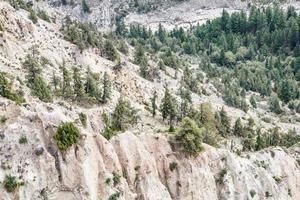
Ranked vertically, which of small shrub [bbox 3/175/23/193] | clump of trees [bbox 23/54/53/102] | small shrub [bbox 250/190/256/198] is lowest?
small shrub [bbox 250/190/256/198]

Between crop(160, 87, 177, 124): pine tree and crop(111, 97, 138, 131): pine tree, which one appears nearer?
crop(111, 97, 138, 131): pine tree

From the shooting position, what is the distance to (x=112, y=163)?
80625 mm

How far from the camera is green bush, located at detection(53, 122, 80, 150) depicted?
7500cm

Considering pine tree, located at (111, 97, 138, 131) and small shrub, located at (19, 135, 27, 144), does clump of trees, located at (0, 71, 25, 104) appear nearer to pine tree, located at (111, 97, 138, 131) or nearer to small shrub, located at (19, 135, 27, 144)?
small shrub, located at (19, 135, 27, 144)

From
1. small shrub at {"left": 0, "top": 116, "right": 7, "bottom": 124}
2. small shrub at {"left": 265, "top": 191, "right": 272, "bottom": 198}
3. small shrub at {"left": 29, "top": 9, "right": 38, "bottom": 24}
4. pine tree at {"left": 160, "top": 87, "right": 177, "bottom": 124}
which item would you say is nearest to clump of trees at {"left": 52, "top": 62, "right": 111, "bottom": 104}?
pine tree at {"left": 160, "top": 87, "right": 177, "bottom": 124}

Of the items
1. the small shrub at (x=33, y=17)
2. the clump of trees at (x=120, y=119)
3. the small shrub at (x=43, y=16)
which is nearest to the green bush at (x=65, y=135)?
the clump of trees at (x=120, y=119)

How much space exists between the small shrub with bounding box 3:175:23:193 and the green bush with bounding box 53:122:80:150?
7630mm

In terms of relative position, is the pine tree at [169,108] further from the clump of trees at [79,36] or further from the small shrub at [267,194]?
the clump of trees at [79,36]

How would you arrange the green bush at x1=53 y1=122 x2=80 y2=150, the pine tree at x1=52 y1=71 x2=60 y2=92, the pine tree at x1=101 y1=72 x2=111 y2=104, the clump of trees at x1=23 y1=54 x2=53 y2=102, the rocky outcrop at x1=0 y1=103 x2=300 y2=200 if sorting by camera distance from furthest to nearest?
1. the pine tree at x1=101 y1=72 x2=111 y2=104
2. the pine tree at x1=52 y1=71 x2=60 y2=92
3. the clump of trees at x1=23 y1=54 x2=53 y2=102
4. the green bush at x1=53 y1=122 x2=80 y2=150
5. the rocky outcrop at x1=0 y1=103 x2=300 y2=200

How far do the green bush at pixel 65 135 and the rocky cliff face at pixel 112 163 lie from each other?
33.0 inches

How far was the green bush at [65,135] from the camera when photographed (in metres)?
75.0

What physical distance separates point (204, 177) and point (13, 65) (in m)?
50.5

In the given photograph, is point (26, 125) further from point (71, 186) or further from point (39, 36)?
point (39, 36)

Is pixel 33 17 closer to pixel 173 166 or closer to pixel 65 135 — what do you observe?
pixel 173 166
